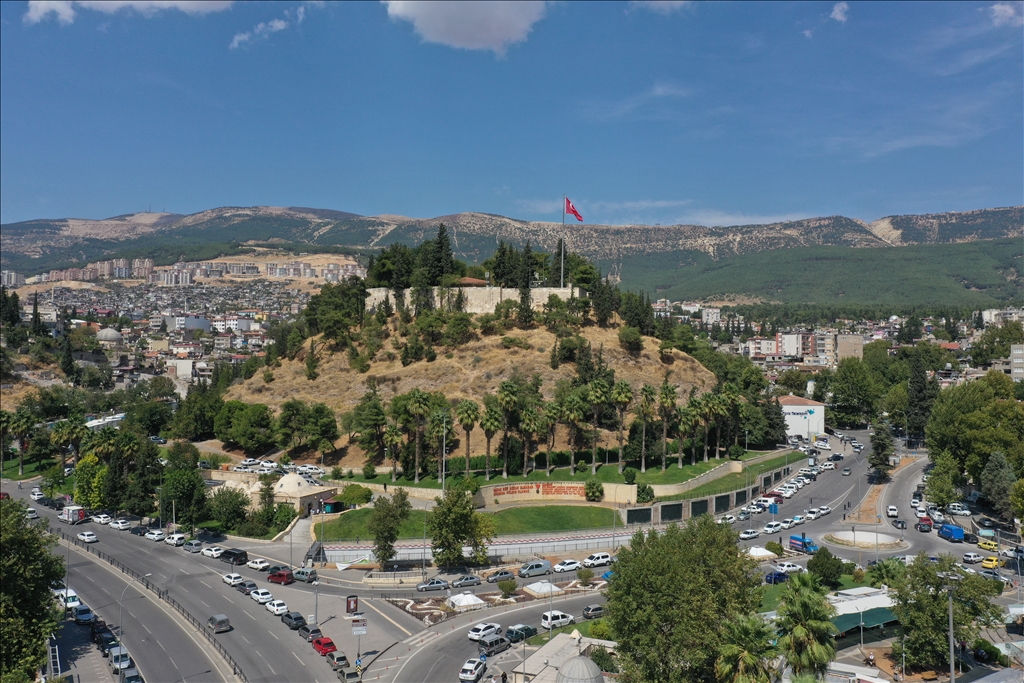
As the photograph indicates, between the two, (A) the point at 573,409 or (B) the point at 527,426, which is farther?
(A) the point at 573,409

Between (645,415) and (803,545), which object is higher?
(645,415)

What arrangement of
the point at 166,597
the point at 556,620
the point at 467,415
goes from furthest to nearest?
1. the point at 467,415
2. the point at 166,597
3. the point at 556,620

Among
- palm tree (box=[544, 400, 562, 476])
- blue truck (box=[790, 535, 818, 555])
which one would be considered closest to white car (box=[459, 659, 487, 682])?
blue truck (box=[790, 535, 818, 555])

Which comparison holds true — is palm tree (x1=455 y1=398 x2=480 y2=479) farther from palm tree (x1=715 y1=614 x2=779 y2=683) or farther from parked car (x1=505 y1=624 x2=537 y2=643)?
palm tree (x1=715 y1=614 x2=779 y2=683)

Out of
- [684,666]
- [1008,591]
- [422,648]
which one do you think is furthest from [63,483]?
[1008,591]

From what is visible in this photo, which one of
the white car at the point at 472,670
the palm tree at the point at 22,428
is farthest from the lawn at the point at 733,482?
the palm tree at the point at 22,428

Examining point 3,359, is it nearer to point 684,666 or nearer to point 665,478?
point 665,478

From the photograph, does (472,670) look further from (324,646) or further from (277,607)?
(277,607)

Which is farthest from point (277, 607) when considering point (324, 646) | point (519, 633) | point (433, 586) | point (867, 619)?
point (867, 619)
